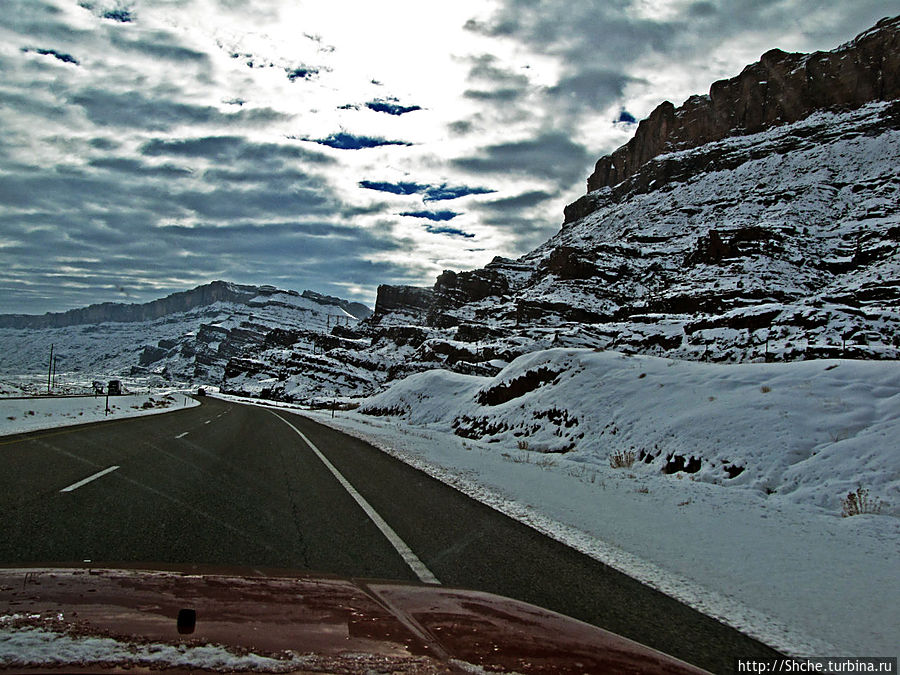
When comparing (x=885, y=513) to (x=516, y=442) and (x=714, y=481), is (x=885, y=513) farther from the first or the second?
(x=516, y=442)

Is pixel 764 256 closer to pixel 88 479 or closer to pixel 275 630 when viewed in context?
pixel 88 479

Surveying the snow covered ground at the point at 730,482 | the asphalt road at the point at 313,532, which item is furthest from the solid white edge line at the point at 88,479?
the snow covered ground at the point at 730,482

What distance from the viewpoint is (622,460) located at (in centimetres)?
1282

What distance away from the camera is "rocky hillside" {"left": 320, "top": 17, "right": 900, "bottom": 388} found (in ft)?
208

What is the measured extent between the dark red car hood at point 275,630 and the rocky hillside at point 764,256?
101ft

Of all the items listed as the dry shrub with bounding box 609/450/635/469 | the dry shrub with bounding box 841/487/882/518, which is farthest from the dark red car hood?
the dry shrub with bounding box 609/450/635/469

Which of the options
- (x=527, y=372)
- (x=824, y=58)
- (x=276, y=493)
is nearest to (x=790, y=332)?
(x=527, y=372)

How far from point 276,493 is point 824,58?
247 meters

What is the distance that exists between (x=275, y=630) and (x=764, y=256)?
131 meters

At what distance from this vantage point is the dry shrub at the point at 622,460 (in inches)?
488

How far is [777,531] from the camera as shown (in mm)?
6590

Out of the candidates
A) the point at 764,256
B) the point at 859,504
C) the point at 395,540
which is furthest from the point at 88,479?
the point at 764,256

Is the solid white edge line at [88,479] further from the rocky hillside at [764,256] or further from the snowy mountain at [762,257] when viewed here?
the snowy mountain at [762,257]

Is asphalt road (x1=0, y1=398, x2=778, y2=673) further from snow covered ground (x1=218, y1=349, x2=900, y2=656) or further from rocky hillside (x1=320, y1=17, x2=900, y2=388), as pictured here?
rocky hillside (x1=320, y1=17, x2=900, y2=388)
